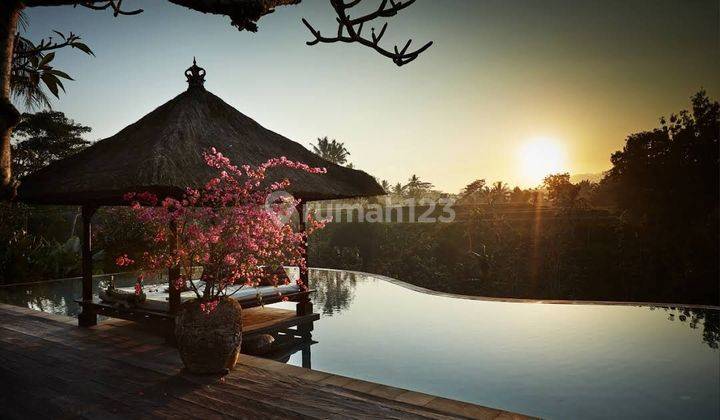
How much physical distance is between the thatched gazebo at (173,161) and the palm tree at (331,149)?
177 ft

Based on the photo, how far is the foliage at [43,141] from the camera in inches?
1182

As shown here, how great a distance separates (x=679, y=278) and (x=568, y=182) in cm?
913

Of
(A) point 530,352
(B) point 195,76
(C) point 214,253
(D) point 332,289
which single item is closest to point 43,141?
(D) point 332,289

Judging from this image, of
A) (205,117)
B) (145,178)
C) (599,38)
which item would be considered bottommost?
(145,178)

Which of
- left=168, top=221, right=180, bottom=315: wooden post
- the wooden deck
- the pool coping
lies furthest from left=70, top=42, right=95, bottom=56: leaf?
left=168, top=221, right=180, bottom=315: wooden post

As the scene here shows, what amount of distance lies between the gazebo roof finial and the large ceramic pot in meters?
4.42

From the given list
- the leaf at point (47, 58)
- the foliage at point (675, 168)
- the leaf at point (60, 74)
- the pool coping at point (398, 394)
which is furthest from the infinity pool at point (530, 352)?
the foliage at point (675, 168)

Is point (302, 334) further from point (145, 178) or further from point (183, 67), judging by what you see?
point (183, 67)

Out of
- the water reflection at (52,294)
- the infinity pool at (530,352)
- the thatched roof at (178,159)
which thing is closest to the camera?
the infinity pool at (530,352)

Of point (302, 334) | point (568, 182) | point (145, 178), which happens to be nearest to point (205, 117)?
point (145, 178)

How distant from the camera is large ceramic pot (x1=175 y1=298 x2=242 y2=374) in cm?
472

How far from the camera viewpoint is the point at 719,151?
1852 centimetres

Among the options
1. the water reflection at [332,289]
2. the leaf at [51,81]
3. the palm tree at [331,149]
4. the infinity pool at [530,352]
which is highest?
the palm tree at [331,149]

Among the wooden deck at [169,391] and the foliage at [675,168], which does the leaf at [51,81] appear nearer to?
the wooden deck at [169,391]
